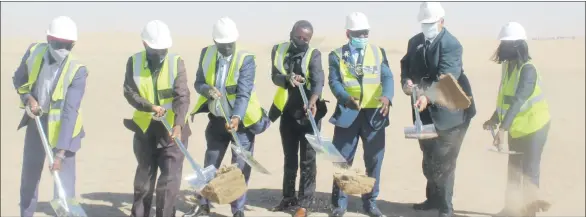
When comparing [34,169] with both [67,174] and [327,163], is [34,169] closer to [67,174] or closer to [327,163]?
→ [67,174]

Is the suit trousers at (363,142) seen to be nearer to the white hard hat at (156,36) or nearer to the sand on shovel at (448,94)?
the sand on shovel at (448,94)

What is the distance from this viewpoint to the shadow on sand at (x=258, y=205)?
7658mm

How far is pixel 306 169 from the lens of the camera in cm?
737

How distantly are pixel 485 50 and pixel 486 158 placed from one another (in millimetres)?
23471

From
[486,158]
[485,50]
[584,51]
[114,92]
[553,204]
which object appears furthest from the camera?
[485,50]

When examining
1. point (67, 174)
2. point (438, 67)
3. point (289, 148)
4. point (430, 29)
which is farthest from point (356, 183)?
point (67, 174)

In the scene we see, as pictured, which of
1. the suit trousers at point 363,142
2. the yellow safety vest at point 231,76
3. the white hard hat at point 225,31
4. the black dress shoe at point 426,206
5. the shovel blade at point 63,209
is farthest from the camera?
the black dress shoe at point 426,206

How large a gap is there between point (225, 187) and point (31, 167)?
1676 mm

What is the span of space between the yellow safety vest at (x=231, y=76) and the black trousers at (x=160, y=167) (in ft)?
1.66

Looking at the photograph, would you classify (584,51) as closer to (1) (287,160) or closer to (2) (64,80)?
(1) (287,160)

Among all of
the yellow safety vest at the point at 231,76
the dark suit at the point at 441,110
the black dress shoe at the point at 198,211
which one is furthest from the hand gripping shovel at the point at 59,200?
the dark suit at the point at 441,110

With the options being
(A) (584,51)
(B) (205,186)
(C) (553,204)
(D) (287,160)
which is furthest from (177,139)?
(A) (584,51)

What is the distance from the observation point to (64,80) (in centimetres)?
605

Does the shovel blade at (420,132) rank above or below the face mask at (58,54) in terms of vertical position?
below
